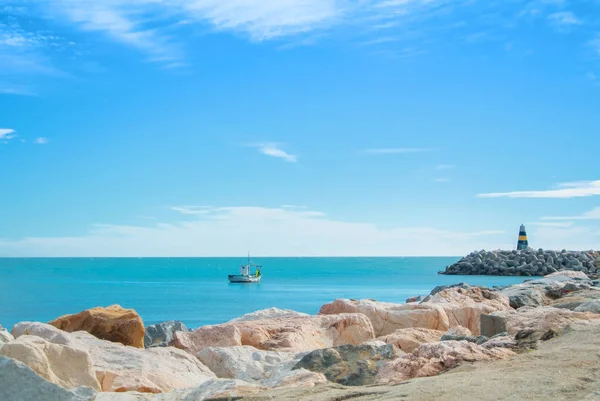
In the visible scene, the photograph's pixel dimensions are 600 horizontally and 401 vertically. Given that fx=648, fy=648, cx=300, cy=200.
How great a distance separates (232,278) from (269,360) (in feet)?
207

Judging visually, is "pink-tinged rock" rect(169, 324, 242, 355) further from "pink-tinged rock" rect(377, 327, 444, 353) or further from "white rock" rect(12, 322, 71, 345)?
"white rock" rect(12, 322, 71, 345)

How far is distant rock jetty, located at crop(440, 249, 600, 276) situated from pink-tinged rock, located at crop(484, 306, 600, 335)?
48275 millimetres

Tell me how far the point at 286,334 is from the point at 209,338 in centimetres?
114

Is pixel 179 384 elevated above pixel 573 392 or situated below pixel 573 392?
below

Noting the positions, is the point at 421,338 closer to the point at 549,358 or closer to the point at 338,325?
the point at 338,325

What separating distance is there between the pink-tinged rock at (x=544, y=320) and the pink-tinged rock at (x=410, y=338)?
1080 mm

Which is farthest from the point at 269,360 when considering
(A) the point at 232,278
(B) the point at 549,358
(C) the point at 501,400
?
(A) the point at 232,278

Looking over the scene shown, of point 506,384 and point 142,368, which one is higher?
point 506,384

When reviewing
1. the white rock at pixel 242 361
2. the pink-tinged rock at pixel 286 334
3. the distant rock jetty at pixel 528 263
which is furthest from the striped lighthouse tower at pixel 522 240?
the white rock at pixel 242 361

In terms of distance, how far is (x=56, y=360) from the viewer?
592cm

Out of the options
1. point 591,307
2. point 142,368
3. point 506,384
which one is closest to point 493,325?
point 591,307

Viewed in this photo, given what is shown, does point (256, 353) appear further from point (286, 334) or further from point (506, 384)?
point (506, 384)

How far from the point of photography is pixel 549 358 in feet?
18.8

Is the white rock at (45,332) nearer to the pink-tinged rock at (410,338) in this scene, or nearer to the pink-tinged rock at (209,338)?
the pink-tinged rock at (209,338)
